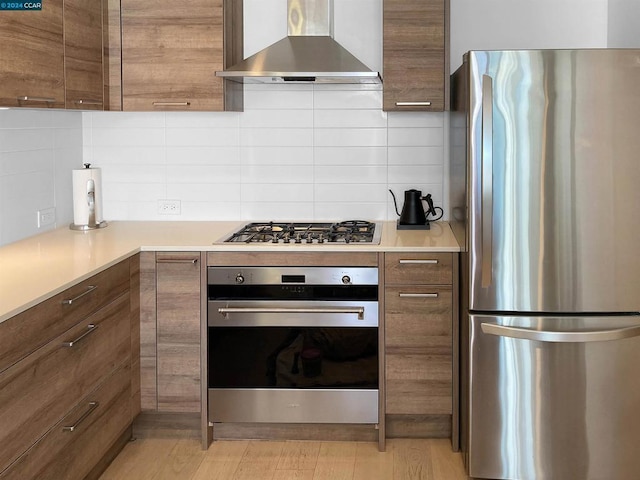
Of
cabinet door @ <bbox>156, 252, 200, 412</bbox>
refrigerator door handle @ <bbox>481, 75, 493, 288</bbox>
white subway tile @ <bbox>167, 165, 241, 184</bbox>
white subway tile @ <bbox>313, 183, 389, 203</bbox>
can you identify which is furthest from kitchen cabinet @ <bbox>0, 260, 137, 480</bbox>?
refrigerator door handle @ <bbox>481, 75, 493, 288</bbox>

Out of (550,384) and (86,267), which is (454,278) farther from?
(86,267)

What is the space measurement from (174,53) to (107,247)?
97cm

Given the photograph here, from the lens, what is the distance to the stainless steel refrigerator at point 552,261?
11.3 feet

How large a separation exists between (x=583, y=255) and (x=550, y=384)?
0.51m

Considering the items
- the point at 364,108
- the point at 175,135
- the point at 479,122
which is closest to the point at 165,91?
the point at 175,135

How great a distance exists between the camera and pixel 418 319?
392cm

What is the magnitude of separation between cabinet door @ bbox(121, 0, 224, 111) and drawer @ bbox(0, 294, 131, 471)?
1019mm

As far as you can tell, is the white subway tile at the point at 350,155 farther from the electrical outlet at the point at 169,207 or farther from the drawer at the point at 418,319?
the drawer at the point at 418,319

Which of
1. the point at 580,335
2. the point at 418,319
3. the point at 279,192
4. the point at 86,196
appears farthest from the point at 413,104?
the point at 86,196

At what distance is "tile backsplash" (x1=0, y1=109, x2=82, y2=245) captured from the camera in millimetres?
3820

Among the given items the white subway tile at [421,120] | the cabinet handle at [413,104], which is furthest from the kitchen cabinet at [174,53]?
the white subway tile at [421,120]

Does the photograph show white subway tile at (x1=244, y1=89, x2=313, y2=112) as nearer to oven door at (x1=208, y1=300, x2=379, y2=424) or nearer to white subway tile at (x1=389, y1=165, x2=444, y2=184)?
white subway tile at (x1=389, y1=165, x2=444, y2=184)

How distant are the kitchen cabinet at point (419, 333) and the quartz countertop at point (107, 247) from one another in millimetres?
84

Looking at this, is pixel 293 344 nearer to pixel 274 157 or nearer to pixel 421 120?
pixel 274 157
